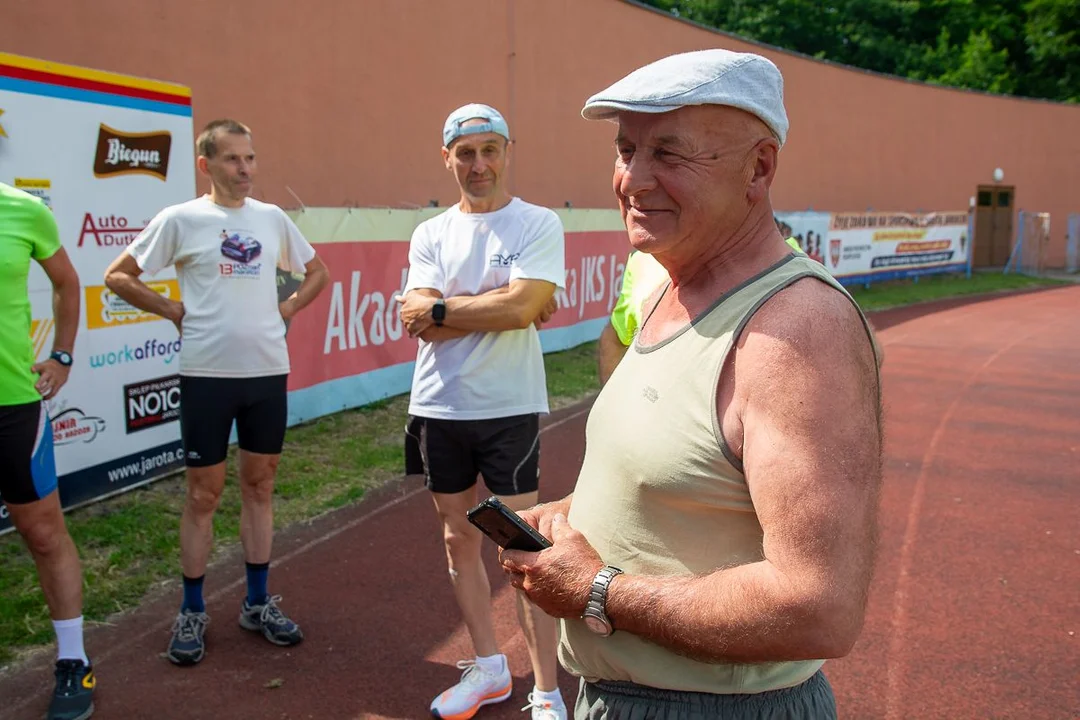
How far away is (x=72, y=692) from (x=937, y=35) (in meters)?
42.7

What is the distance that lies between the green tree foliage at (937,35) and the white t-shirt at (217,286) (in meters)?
33.9

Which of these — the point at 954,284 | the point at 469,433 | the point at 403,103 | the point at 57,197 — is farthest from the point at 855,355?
the point at 954,284

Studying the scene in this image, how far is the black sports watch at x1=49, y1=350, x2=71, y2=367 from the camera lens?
12.5 ft

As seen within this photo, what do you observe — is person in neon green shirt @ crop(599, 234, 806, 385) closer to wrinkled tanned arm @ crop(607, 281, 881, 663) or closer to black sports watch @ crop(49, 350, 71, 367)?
wrinkled tanned arm @ crop(607, 281, 881, 663)

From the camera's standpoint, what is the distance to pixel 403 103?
1230cm

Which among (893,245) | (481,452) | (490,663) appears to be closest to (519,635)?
(490,663)

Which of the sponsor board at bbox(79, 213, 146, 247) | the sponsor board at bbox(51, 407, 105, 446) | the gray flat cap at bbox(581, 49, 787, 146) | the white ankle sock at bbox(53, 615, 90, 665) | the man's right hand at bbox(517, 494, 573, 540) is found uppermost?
the gray flat cap at bbox(581, 49, 787, 146)

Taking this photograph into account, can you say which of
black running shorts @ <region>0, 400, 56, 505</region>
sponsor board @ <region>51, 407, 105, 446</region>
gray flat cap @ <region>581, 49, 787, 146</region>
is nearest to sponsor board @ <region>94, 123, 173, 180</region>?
sponsor board @ <region>51, 407, 105, 446</region>

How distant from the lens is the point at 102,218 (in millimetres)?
5895

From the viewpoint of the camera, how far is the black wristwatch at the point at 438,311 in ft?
11.5

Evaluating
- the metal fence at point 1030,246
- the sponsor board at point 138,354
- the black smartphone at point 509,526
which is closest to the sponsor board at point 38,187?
the sponsor board at point 138,354

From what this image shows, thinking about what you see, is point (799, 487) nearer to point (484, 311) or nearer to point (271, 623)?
point (484, 311)

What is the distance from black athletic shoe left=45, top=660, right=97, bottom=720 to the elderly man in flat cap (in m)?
2.63

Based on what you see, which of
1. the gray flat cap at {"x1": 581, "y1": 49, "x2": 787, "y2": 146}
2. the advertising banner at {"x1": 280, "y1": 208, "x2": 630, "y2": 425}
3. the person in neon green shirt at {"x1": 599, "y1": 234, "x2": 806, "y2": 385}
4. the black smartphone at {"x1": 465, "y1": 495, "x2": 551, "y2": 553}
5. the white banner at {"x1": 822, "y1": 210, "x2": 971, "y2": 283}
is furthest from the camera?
the white banner at {"x1": 822, "y1": 210, "x2": 971, "y2": 283}
